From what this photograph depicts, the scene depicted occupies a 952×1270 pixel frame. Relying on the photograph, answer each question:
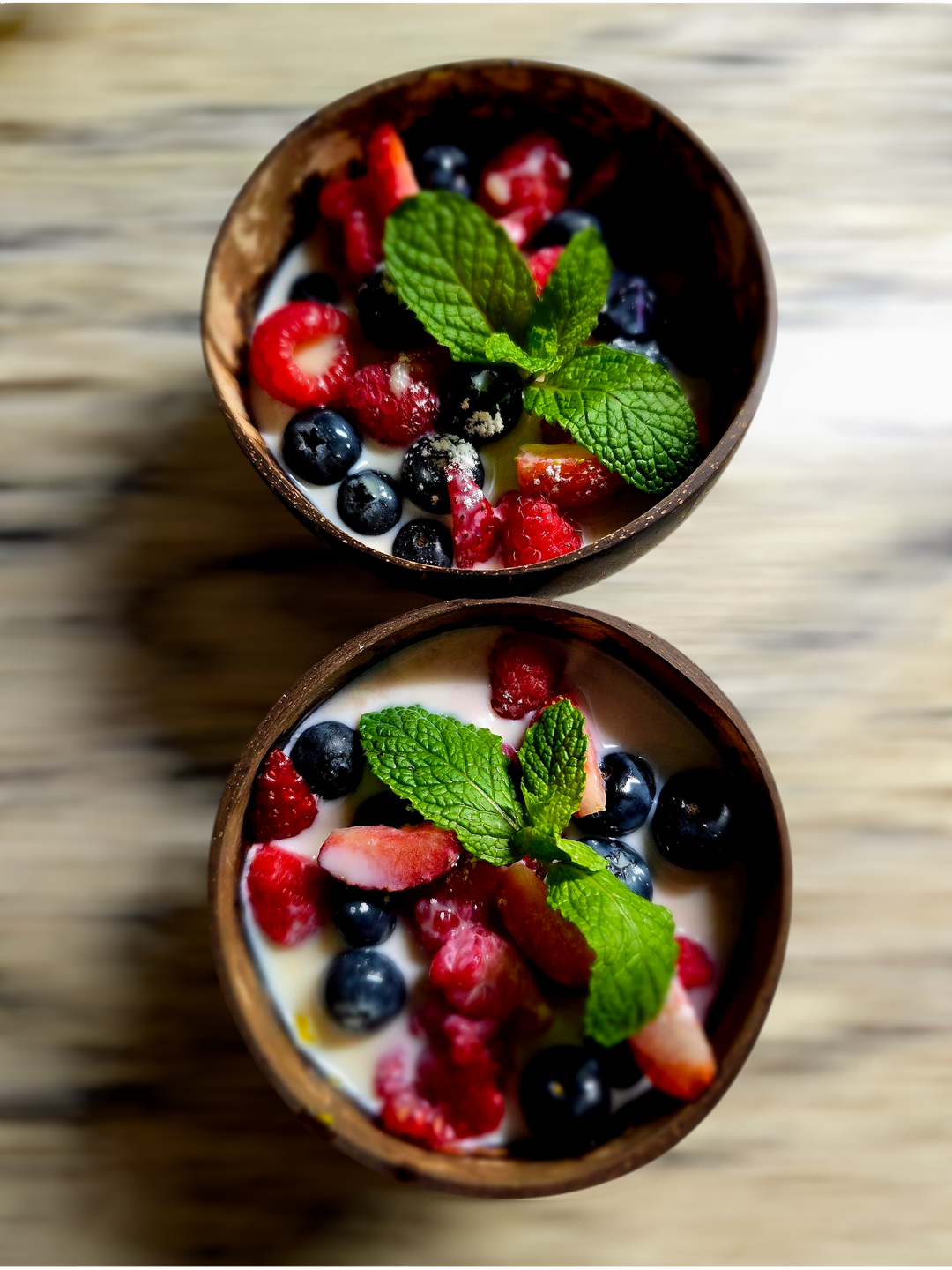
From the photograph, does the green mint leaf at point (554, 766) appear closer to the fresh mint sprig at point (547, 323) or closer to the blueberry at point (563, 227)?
the fresh mint sprig at point (547, 323)

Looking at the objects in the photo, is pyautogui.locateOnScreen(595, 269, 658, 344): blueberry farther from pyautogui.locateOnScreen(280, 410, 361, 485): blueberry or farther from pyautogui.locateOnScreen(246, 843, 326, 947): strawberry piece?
pyautogui.locateOnScreen(246, 843, 326, 947): strawberry piece

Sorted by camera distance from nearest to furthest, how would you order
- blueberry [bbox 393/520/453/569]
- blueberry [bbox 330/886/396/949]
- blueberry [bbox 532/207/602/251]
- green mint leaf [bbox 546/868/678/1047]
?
1. green mint leaf [bbox 546/868/678/1047]
2. blueberry [bbox 330/886/396/949]
3. blueberry [bbox 393/520/453/569]
4. blueberry [bbox 532/207/602/251]

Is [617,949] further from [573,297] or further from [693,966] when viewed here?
[573,297]

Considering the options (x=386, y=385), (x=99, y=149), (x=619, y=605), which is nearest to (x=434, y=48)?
(x=99, y=149)

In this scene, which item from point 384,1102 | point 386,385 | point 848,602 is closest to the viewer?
point 384,1102

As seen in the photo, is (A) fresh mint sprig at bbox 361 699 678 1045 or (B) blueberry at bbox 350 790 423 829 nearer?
(A) fresh mint sprig at bbox 361 699 678 1045

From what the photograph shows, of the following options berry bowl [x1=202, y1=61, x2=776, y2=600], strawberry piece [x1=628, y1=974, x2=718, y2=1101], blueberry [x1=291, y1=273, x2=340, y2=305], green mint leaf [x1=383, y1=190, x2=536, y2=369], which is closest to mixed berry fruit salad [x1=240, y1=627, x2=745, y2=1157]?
strawberry piece [x1=628, y1=974, x2=718, y2=1101]

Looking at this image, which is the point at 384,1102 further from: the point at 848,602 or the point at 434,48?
the point at 434,48
